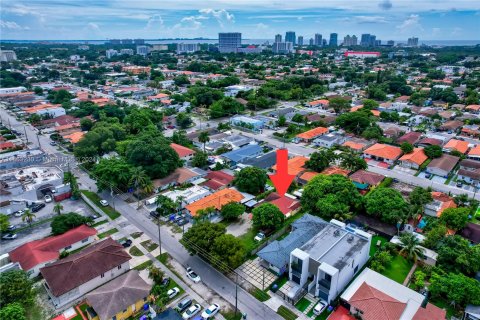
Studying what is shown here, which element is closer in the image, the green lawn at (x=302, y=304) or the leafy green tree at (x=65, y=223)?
the green lawn at (x=302, y=304)

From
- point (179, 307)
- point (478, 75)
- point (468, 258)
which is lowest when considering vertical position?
point (179, 307)

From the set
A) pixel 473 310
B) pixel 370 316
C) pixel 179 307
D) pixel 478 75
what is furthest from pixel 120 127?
pixel 478 75

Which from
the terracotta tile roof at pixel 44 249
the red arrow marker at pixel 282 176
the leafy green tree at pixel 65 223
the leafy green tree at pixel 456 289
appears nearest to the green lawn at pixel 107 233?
the terracotta tile roof at pixel 44 249

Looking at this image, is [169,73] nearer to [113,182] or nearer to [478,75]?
[113,182]

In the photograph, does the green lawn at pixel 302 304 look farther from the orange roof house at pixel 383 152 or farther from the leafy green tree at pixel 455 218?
the orange roof house at pixel 383 152

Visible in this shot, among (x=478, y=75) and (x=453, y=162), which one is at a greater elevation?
(x=478, y=75)

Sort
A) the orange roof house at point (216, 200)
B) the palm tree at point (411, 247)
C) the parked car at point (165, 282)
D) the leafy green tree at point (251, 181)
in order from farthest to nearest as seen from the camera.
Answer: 1. the leafy green tree at point (251, 181)
2. the orange roof house at point (216, 200)
3. the palm tree at point (411, 247)
4. the parked car at point (165, 282)
